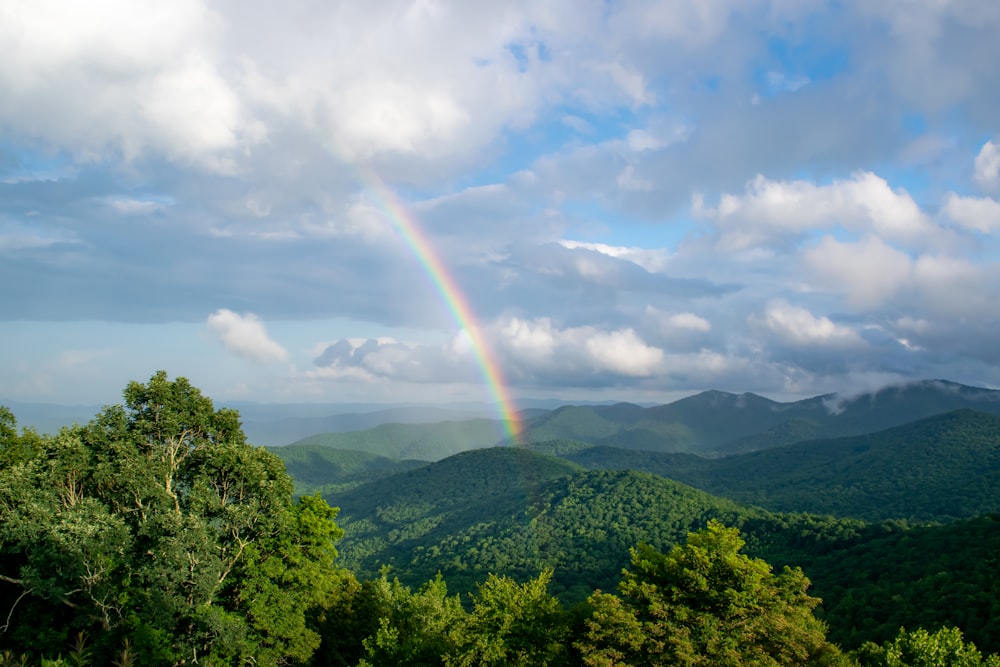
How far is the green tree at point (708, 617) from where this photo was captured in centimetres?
2570

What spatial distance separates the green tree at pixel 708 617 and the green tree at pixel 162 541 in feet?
63.5

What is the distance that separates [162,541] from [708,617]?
2727 centimetres

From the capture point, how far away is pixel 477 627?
30.6 m

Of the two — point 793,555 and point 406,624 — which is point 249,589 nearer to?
point 406,624

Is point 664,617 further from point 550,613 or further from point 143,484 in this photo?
point 143,484

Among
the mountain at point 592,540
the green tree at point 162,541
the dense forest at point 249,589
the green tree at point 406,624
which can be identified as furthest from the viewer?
the mountain at point 592,540

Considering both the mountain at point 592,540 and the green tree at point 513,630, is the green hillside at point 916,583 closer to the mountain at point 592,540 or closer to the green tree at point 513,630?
the mountain at point 592,540

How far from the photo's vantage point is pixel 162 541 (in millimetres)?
30891

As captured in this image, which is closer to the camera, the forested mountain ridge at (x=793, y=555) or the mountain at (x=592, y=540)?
the forested mountain ridge at (x=793, y=555)

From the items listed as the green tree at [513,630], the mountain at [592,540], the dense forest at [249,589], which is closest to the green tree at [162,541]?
the dense forest at [249,589]

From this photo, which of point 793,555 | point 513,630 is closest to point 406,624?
point 513,630

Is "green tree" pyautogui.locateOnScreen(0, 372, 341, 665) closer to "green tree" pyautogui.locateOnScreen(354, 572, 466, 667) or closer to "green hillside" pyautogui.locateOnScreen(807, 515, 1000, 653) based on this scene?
"green tree" pyautogui.locateOnScreen(354, 572, 466, 667)

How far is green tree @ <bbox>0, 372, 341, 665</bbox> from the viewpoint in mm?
31234

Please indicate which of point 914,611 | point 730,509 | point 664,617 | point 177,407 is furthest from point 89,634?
point 730,509
